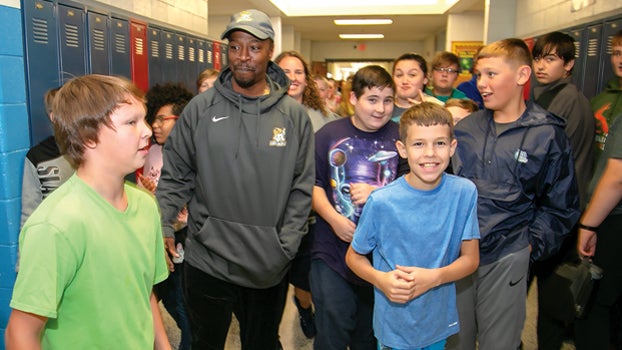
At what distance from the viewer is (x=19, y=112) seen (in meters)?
2.23

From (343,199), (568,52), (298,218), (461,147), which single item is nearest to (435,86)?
(568,52)

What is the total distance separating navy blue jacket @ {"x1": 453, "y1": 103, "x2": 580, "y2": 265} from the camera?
183 centimetres

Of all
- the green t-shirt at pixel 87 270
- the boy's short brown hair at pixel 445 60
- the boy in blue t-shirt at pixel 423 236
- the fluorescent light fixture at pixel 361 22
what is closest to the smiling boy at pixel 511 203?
the boy in blue t-shirt at pixel 423 236

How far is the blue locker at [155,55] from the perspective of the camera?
335 cm

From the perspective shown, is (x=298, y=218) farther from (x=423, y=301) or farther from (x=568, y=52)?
(x=568, y=52)

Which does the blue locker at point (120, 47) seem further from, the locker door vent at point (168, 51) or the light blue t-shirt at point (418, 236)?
the light blue t-shirt at point (418, 236)

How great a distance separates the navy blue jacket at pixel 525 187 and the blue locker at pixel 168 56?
2527 mm

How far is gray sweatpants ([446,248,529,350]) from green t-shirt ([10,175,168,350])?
47.3 inches

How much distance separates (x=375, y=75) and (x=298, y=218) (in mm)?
681

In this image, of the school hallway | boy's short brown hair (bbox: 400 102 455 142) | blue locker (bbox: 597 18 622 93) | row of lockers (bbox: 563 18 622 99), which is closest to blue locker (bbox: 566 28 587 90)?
→ row of lockers (bbox: 563 18 622 99)

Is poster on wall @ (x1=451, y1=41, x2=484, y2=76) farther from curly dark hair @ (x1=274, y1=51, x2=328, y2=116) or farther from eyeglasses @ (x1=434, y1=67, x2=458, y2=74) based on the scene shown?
curly dark hair @ (x1=274, y1=51, x2=328, y2=116)

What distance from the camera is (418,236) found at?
5.17ft

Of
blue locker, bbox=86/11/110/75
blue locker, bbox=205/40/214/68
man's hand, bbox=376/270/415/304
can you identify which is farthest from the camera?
blue locker, bbox=205/40/214/68

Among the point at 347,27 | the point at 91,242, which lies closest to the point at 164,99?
the point at 91,242
